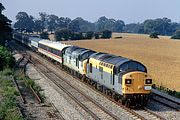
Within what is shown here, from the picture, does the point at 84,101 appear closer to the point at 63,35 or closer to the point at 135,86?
the point at 135,86

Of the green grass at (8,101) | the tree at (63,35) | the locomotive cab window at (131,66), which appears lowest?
the tree at (63,35)

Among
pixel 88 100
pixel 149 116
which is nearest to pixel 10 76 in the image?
pixel 88 100

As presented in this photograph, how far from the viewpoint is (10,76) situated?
38375mm

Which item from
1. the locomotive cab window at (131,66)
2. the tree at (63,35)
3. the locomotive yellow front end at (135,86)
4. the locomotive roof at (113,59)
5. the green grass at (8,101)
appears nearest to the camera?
the green grass at (8,101)

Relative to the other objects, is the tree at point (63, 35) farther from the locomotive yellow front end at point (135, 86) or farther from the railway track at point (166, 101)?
the locomotive yellow front end at point (135, 86)

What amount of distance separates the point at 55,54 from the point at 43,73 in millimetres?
9929

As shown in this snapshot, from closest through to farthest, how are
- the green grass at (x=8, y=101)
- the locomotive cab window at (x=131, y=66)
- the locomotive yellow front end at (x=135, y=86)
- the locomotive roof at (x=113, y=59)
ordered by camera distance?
the green grass at (x=8, y=101), the locomotive yellow front end at (x=135, y=86), the locomotive cab window at (x=131, y=66), the locomotive roof at (x=113, y=59)

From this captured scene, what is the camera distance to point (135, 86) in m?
23.4

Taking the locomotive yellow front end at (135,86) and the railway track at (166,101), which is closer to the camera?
the locomotive yellow front end at (135,86)

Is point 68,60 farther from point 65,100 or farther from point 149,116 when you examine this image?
point 149,116

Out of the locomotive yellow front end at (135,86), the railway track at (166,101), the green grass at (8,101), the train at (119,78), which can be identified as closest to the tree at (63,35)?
the green grass at (8,101)

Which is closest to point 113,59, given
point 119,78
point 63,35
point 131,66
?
point 131,66

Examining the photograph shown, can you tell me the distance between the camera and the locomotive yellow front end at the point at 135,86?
23219 millimetres

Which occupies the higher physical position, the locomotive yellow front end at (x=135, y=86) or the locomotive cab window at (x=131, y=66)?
the locomotive cab window at (x=131, y=66)
